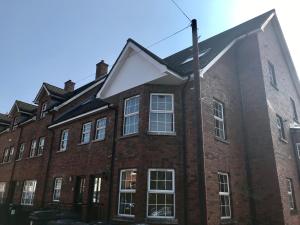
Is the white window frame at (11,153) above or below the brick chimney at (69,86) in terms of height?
below

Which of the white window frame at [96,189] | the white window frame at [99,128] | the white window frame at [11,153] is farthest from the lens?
the white window frame at [11,153]

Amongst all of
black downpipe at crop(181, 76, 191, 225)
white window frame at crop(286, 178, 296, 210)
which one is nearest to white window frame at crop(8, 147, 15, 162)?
black downpipe at crop(181, 76, 191, 225)

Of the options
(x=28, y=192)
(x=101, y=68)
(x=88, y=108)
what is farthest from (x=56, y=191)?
(x=101, y=68)

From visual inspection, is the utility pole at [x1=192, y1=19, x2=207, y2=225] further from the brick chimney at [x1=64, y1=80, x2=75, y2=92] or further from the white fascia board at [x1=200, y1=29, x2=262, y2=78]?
the brick chimney at [x1=64, y1=80, x2=75, y2=92]

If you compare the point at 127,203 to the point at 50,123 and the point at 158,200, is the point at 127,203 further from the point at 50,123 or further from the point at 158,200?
the point at 50,123

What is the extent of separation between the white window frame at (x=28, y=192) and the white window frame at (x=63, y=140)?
3.84m

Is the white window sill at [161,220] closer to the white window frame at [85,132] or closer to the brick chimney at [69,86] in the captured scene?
the white window frame at [85,132]

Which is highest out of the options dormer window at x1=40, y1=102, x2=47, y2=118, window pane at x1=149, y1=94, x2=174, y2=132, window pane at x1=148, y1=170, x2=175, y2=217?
dormer window at x1=40, y1=102, x2=47, y2=118

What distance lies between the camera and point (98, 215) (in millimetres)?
13094

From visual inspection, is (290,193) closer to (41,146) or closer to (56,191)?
(56,191)

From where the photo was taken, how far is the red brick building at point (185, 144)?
10.7 m

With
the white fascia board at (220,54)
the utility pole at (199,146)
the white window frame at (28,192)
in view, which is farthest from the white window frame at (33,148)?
the utility pole at (199,146)

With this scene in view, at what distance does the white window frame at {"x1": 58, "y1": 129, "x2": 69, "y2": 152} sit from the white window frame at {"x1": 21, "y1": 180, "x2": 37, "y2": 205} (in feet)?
12.6

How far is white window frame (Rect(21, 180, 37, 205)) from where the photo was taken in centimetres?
1925
